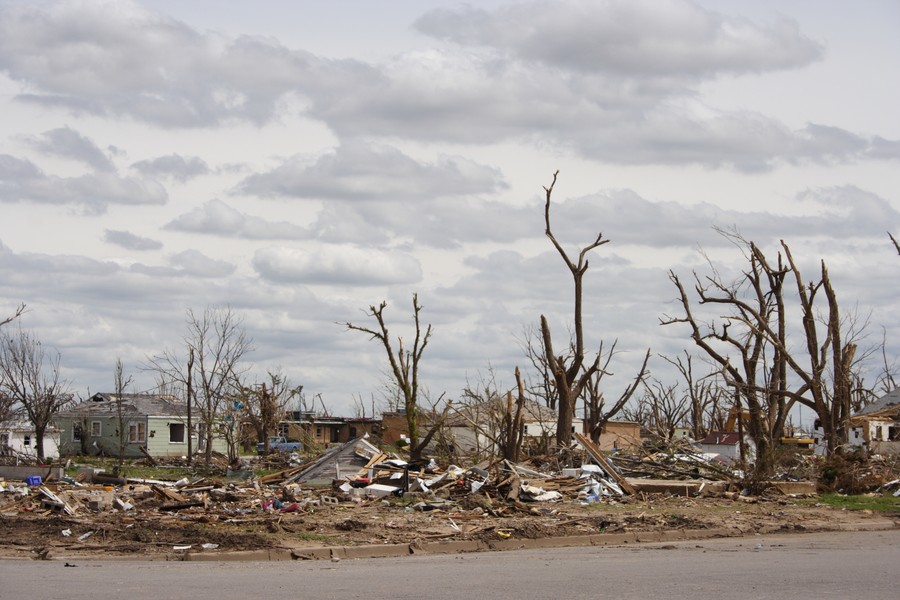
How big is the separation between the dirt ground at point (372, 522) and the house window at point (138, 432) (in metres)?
42.0

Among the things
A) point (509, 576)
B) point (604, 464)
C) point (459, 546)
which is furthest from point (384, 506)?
point (509, 576)

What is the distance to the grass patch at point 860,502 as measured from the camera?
2252 cm

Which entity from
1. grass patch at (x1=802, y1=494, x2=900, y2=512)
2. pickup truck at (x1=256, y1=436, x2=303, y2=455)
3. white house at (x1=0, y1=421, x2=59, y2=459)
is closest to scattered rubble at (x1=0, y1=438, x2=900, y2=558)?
grass patch at (x1=802, y1=494, x2=900, y2=512)

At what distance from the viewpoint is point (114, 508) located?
21.2m

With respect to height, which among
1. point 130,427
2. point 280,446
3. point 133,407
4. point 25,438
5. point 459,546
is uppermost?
point 133,407

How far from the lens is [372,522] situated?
18.8 meters

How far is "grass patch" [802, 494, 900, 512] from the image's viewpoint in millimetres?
22516

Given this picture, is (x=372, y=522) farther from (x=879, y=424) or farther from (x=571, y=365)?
(x=879, y=424)

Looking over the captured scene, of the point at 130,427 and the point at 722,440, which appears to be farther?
the point at 130,427

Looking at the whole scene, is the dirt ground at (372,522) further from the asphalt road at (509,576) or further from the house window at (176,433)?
the house window at (176,433)

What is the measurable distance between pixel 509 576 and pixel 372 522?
22.0 ft

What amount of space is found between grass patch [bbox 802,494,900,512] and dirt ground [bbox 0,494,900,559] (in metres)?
0.40

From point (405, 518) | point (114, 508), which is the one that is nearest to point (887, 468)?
point (405, 518)

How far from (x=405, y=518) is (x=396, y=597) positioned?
9160 millimetres
